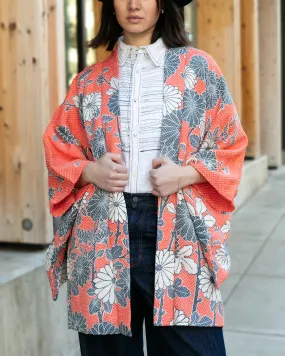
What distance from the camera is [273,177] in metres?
10.2

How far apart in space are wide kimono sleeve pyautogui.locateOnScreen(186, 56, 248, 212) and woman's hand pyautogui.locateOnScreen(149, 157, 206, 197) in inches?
2.1

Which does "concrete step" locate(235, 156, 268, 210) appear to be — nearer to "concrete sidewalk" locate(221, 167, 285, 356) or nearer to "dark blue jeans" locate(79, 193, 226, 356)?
"concrete sidewalk" locate(221, 167, 285, 356)

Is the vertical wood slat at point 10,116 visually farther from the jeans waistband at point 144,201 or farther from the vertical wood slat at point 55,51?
the jeans waistband at point 144,201

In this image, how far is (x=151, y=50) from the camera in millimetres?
2521

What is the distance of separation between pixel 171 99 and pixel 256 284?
318 cm

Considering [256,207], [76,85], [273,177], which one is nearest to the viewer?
[76,85]

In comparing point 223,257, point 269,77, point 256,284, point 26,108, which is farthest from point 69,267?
point 269,77

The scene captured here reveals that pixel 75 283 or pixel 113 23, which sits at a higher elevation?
pixel 113 23

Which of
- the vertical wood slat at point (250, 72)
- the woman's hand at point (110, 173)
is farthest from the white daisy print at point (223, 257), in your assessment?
the vertical wood slat at point (250, 72)

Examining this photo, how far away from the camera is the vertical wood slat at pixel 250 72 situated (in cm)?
916

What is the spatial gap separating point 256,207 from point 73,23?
123 inches

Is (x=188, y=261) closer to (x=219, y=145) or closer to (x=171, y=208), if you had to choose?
(x=171, y=208)

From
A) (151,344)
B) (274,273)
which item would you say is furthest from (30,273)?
(274,273)

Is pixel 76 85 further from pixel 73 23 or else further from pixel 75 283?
pixel 73 23
